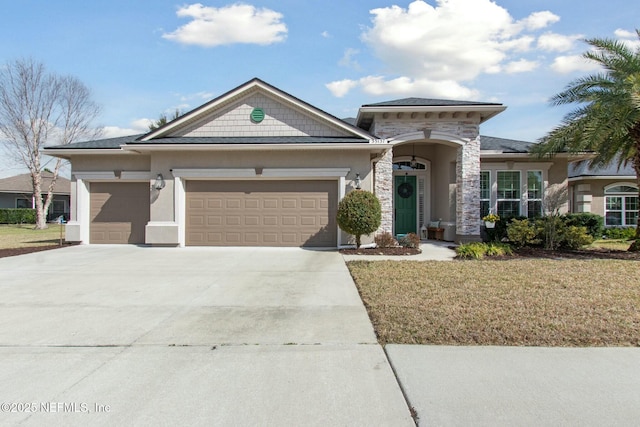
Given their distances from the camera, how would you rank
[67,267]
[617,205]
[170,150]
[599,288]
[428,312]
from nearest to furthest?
[428,312] → [599,288] → [67,267] → [170,150] → [617,205]

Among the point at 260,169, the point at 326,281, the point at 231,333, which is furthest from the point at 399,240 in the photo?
the point at 231,333

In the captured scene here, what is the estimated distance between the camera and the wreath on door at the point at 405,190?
54.4ft

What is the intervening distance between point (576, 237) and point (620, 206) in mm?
9403

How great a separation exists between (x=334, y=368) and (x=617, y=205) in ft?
69.1

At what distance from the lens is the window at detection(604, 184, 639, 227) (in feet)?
63.5

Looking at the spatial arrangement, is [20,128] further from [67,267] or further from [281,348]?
[281,348]

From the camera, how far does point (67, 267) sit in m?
9.71

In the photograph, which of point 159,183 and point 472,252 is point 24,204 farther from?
point 472,252

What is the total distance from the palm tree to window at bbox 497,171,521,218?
216cm

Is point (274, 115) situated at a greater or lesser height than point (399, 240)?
greater

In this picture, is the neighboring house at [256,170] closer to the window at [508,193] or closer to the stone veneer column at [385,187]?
the stone veneer column at [385,187]

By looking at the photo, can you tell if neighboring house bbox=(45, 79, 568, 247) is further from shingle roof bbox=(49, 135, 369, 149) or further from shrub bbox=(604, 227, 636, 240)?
shrub bbox=(604, 227, 636, 240)

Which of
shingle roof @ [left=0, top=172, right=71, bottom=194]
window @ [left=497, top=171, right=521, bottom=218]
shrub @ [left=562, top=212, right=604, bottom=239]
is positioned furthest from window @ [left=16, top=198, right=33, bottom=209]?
shrub @ [left=562, top=212, right=604, bottom=239]

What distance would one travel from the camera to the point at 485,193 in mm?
15852
